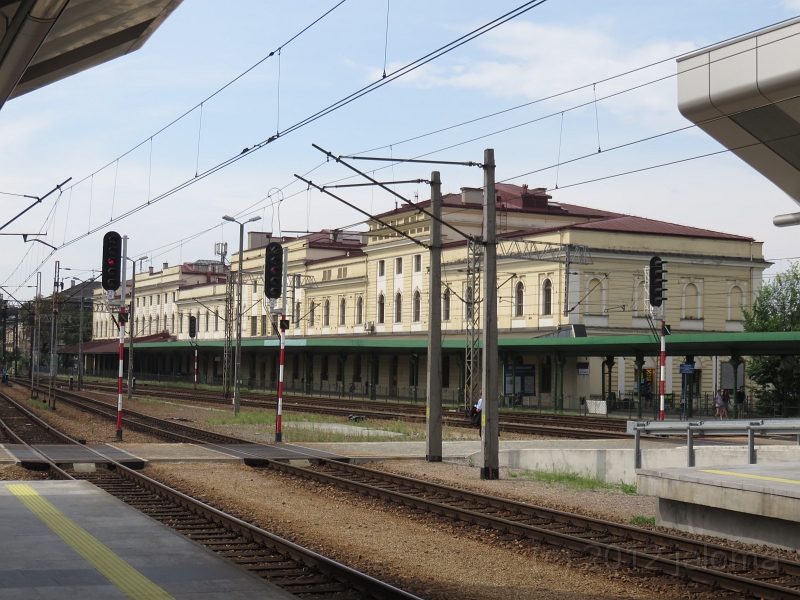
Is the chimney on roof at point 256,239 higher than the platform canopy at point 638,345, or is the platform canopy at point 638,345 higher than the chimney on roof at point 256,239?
the chimney on roof at point 256,239

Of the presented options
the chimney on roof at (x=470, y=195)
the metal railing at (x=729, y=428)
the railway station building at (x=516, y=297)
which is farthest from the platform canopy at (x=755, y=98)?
the chimney on roof at (x=470, y=195)

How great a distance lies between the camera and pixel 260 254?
272 ft

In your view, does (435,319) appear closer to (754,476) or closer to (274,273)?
(274,273)

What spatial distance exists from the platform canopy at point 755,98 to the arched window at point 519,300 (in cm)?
3951

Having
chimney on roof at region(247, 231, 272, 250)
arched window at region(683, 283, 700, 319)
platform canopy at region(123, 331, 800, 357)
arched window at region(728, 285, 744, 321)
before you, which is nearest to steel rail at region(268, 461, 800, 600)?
platform canopy at region(123, 331, 800, 357)

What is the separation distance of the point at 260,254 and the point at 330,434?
55.0 metres

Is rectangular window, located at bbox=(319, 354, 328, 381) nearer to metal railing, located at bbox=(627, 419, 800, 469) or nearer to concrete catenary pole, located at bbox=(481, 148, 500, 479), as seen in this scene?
concrete catenary pole, located at bbox=(481, 148, 500, 479)

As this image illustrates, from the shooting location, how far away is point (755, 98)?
1332 cm

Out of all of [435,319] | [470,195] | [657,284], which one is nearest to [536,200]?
[470,195]

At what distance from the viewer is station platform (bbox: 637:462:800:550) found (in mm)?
10633

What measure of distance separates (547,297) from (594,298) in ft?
7.86

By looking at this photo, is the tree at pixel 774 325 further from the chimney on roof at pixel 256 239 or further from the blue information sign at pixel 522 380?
the chimney on roof at pixel 256 239

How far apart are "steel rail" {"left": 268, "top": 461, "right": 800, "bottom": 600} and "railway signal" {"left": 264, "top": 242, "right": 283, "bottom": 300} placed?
10.1 metres

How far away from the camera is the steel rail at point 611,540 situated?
9.42 meters
